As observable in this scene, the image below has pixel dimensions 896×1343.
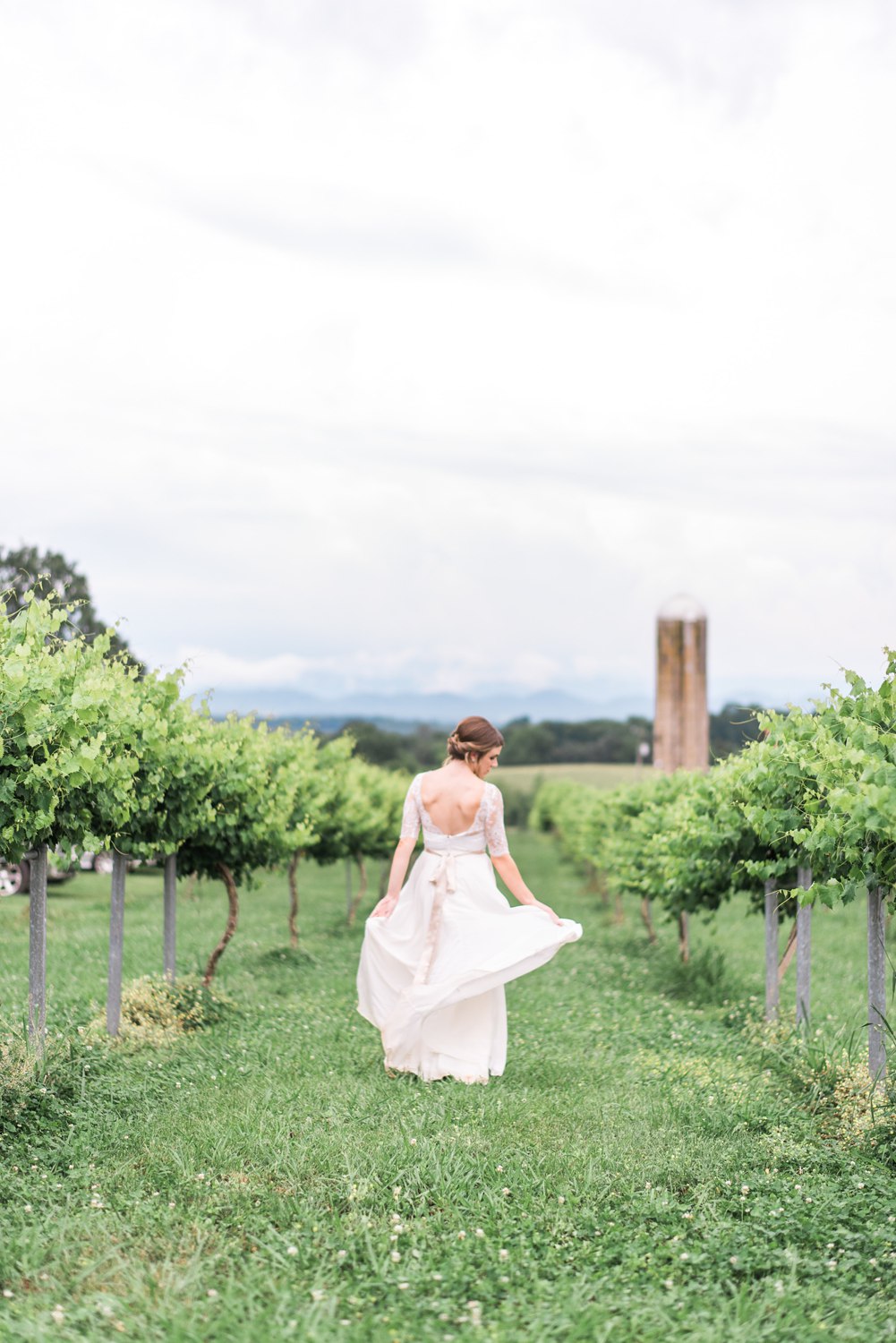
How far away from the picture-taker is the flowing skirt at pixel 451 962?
7.28 metres

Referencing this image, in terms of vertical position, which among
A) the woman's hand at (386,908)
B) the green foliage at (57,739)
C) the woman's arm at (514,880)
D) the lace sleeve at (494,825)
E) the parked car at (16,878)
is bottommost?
the parked car at (16,878)

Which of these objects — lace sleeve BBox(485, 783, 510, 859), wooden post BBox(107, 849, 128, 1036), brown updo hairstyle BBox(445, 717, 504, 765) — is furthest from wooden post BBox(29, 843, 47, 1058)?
lace sleeve BBox(485, 783, 510, 859)

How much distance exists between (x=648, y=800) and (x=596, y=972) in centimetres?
258

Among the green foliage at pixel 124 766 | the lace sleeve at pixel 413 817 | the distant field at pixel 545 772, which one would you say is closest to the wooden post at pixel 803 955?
the lace sleeve at pixel 413 817

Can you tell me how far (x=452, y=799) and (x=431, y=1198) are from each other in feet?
9.59

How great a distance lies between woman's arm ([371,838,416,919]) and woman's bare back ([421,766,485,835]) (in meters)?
0.24

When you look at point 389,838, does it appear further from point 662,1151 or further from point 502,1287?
point 502,1287

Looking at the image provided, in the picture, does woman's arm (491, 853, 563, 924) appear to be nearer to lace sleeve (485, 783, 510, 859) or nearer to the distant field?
lace sleeve (485, 783, 510, 859)

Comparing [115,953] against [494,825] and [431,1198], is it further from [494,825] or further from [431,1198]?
[431,1198]

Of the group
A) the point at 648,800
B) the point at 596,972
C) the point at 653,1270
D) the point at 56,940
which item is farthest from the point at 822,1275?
the point at 56,940

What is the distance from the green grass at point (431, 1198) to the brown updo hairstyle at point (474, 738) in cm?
205

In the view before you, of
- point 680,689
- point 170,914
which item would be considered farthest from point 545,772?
point 170,914

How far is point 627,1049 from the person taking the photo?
29.0 feet

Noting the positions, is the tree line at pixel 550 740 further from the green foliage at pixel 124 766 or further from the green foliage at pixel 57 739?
the green foliage at pixel 57 739
